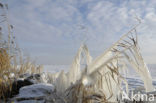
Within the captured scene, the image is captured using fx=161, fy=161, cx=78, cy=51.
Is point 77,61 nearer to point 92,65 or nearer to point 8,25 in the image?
point 92,65

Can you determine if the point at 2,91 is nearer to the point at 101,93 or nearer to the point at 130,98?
the point at 101,93

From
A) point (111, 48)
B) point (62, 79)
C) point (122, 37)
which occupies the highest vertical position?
point (122, 37)

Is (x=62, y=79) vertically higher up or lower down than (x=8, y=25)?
lower down

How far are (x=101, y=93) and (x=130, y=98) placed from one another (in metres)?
0.81

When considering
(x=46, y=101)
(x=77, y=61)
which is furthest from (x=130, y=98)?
(x=46, y=101)

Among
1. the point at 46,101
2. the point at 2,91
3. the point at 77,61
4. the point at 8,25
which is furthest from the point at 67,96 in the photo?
the point at 8,25

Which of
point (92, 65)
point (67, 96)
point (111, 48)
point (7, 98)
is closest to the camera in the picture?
point (67, 96)

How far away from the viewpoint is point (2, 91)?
7.18 feet

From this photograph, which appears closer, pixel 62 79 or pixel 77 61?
pixel 62 79

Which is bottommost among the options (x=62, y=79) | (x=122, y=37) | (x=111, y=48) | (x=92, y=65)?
(x=62, y=79)

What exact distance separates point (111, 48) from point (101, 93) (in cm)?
63

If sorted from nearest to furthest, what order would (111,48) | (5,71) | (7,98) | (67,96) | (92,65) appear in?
(67,96) < (92,65) < (111,48) < (7,98) < (5,71)

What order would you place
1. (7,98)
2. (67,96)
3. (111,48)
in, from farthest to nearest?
(7,98) < (111,48) < (67,96)

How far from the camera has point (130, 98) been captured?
2.41m
